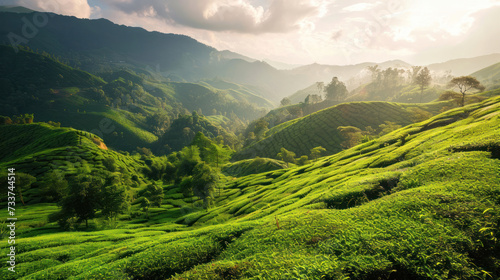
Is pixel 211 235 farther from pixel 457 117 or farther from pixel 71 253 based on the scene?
pixel 457 117

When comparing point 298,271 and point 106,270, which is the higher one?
point 298,271

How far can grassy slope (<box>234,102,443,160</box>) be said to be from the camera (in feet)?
406

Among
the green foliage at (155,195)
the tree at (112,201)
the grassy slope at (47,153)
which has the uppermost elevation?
the grassy slope at (47,153)

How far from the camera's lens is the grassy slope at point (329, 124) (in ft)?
406

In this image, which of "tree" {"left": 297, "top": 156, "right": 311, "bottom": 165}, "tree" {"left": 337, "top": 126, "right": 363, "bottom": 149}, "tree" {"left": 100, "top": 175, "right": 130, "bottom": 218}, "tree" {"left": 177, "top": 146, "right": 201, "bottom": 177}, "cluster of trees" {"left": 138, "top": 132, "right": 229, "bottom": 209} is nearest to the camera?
"tree" {"left": 100, "top": 175, "right": 130, "bottom": 218}

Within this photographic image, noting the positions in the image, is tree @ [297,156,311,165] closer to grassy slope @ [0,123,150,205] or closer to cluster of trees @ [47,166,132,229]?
cluster of trees @ [47,166,132,229]

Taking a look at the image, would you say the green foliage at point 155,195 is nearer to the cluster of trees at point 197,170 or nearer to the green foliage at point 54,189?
the cluster of trees at point 197,170


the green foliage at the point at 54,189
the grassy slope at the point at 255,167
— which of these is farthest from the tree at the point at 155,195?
the grassy slope at the point at 255,167

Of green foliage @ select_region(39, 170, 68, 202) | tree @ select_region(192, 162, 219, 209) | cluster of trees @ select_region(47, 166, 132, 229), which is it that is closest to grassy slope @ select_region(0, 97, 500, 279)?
cluster of trees @ select_region(47, 166, 132, 229)

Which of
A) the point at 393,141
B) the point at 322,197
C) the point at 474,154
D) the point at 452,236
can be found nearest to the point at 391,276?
the point at 452,236

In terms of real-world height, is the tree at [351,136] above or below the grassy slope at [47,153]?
below

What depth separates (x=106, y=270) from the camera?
1645 centimetres

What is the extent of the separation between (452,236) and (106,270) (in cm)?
2446

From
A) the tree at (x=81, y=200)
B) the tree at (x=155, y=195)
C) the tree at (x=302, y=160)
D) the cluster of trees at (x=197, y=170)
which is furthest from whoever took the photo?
the tree at (x=302, y=160)
